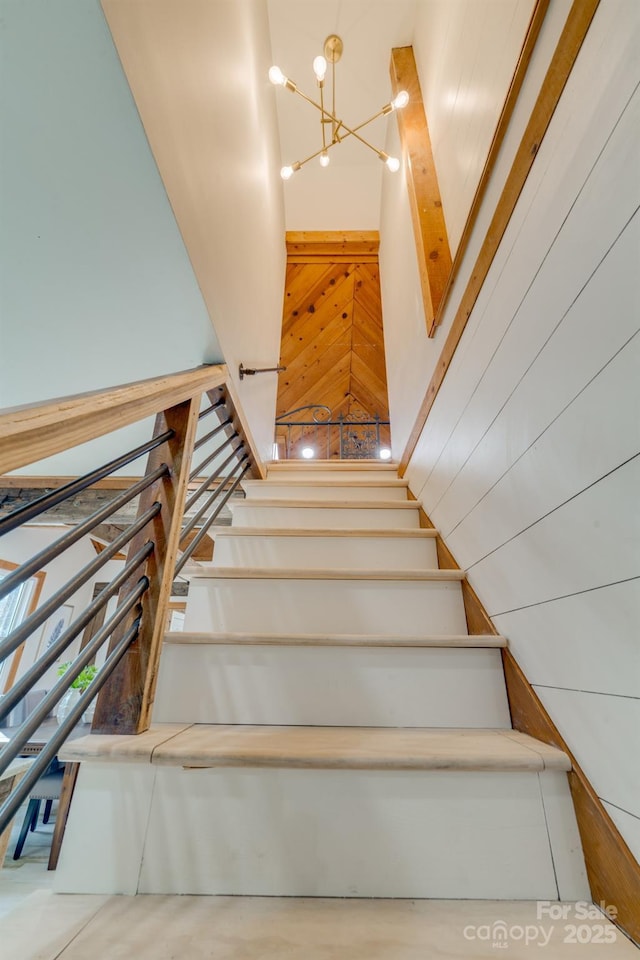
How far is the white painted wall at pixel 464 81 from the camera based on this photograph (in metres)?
1.33

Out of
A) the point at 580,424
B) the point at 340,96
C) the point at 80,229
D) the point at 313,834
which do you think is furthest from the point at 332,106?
the point at 313,834

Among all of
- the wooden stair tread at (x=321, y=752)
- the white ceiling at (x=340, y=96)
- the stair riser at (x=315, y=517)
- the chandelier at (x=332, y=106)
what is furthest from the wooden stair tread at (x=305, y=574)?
the white ceiling at (x=340, y=96)

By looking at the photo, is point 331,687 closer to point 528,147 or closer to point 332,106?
point 528,147

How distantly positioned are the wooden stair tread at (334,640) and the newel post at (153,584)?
0.28ft

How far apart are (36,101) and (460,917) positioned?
5.24ft

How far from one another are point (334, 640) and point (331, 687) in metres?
0.11

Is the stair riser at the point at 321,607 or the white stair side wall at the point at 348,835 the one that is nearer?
the white stair side wall at the point at 348,835

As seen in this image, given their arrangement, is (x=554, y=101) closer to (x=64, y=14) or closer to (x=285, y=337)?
(x=64, y=14)

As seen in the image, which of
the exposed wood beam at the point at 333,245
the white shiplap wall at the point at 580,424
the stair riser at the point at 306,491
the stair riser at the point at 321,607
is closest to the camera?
the white shiplap wall at the point at 580,424

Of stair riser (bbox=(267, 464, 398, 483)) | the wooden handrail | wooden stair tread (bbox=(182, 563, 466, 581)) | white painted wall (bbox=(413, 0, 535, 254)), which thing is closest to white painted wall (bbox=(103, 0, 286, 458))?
stair riser (bbox=(267, 464, 398, 483))

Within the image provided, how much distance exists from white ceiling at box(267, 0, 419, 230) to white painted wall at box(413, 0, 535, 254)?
74cm

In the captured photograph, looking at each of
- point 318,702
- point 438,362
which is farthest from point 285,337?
point 318,702

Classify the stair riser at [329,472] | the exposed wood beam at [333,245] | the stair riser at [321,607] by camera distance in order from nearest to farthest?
the stair riser at [321,607] < the stair riser at [329,472] < the exposed wood beam at [333,245]

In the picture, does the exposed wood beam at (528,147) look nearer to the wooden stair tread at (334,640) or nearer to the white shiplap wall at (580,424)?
the white shiplap wall at (580,424)
